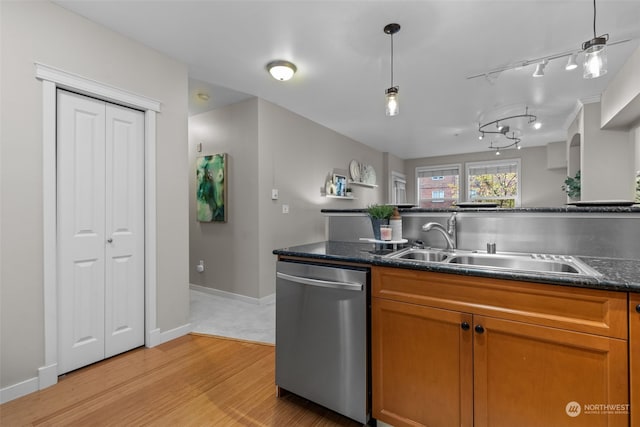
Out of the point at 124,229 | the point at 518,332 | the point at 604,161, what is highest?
the point at 604,161

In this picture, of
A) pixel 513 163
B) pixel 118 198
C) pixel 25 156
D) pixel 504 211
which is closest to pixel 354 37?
pixel 504 211

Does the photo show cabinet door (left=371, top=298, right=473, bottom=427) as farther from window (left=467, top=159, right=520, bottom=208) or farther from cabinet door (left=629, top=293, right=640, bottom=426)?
window (left=467, top=159, right=520, bottom=208)

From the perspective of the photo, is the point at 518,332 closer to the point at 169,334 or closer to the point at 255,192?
the point at 169,334

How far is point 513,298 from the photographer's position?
117 centimetres

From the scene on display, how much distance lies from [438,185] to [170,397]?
288 inches

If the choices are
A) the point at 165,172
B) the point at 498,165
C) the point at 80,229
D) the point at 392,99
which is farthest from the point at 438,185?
the point at 80,229

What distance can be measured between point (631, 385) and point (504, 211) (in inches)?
38.6

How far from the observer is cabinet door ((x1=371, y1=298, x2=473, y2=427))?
4.14ft

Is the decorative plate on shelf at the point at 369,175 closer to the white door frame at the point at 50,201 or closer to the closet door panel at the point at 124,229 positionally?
the closet door panel at the point at 124,229

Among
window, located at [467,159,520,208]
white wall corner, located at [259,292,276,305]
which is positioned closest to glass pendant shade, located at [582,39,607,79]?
white wall corner, located at [259,292,276,305]

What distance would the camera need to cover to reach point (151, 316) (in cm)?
251

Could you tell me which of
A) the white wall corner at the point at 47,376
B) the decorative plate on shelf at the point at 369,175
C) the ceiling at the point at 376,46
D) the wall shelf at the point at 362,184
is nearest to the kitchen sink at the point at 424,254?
the ceiling at the point at 376,46

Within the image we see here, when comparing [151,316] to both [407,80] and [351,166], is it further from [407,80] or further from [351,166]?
[351,166]

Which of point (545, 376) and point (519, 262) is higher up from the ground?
point (519, 262)
